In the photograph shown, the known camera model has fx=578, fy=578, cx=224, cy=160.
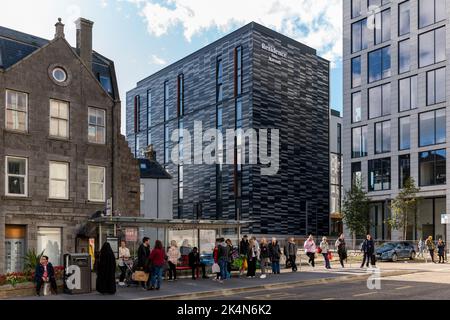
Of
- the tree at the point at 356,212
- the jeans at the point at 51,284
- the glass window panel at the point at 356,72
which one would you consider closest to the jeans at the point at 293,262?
the jeans at the point at 51,284

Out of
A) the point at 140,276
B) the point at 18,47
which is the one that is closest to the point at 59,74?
the point at 18,47

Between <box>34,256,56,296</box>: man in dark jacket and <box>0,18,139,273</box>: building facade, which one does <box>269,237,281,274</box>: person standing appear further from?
<box>34,256,56,296</box>: man in dark jacket

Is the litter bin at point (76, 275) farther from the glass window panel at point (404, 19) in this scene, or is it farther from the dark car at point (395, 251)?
the glass window panel at point (404, 19)

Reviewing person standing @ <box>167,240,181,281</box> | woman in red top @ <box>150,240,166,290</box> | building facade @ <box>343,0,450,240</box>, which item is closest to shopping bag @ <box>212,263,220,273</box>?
person standing @ <box>167,240,181,281</box>

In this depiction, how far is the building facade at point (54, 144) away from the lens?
88.0 feet

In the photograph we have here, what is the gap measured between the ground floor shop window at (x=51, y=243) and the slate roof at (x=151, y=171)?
2607cm

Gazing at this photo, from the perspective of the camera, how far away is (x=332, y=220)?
9344 cm

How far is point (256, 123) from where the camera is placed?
73750 mm

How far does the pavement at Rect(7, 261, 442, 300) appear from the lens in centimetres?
1908

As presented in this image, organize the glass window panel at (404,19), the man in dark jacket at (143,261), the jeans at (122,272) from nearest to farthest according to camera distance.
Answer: the man in dark jacket at (143,261) < the jeans at (122,272) < the glass window panel at (404,19)

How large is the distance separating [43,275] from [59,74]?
41.7 feet

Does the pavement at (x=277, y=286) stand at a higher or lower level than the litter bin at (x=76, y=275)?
lower

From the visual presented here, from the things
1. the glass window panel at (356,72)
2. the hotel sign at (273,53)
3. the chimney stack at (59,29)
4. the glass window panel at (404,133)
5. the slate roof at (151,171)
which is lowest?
the slate roof at (151,171)
